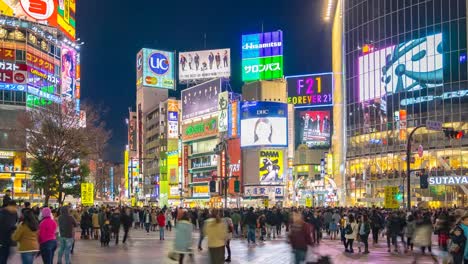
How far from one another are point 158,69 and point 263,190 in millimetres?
68928

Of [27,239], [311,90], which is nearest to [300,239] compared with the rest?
[27,239]

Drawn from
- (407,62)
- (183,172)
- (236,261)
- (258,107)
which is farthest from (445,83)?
(183,172)

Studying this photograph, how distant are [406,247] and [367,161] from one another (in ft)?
142

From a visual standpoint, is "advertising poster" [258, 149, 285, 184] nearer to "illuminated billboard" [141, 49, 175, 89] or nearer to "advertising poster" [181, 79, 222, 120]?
"advertising poster" [181, 79, 222, 120]

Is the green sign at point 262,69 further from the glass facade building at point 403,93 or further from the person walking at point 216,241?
the person walking at point 216,241

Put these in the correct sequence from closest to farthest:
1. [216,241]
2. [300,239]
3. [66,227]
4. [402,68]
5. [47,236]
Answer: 1. [47,236]
2. [300,239]
3. [216,241]
4. [66,227]
5. [402,68]

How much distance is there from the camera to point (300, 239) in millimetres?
14297

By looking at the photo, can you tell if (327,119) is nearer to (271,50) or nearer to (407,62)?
(271,50)

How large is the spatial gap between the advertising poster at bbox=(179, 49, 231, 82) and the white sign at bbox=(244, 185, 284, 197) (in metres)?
27.9

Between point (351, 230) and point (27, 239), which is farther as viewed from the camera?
point (351, 230)

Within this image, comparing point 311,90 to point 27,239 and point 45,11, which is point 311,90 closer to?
point 45,11

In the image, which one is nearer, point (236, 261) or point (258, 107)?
point (236, 261)

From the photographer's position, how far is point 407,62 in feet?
204

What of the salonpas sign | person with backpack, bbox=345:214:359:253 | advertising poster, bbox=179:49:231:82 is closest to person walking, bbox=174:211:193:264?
person with backpack, bbox=345:214:359:253
